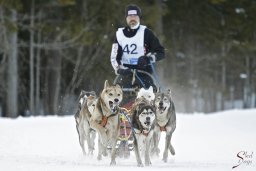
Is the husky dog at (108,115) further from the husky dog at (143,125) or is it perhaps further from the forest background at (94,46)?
the forest background at (94,46)

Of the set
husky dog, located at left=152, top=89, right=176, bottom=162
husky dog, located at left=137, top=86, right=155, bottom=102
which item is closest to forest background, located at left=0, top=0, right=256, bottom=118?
husky dog, located at left=152, top=89, right=176, bottom=162

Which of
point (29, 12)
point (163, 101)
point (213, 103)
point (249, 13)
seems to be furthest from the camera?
point (213, 103)

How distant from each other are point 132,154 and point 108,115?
2.74m

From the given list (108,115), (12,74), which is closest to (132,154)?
(108,115)

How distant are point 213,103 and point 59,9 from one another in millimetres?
19917

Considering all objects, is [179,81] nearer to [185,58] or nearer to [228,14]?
[185,58]

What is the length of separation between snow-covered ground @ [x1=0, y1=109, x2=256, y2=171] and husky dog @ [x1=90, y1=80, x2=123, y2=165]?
434mm

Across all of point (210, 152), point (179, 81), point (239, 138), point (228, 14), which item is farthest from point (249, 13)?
point (210, 152)

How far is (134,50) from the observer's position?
463 inches

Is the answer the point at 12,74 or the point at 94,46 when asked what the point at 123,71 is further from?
the point at 94,46

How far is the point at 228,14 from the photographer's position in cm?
3897

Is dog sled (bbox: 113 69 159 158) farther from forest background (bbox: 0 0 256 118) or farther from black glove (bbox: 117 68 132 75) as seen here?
forest background (bbox: 0 0 256 118)

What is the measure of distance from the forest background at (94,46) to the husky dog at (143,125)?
15105mm

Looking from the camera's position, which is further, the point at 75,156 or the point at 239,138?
the point at 239,138
